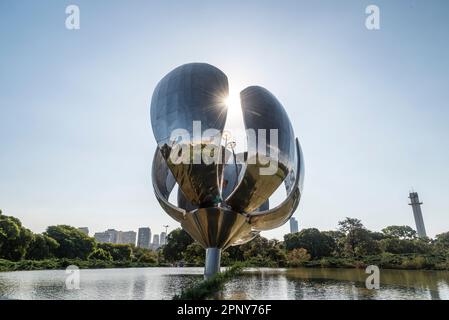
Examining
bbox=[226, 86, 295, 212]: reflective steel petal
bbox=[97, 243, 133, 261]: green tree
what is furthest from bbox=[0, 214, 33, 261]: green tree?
bbox=[226, 86, 295, 212]: reflective steel petal

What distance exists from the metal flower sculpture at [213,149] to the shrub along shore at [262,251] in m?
19.3

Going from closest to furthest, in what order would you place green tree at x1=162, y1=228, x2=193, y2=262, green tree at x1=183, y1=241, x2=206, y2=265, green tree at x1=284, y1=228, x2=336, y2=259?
1. green tree at x1=183, y1=241, x2=206, y2=265
2. green tree at x1=284, y1=228, x2=336, y2=259
3. green tree at x1=162, y1=228, x2=193, y2=262

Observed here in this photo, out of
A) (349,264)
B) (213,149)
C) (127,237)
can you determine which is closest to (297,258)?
(349,264)

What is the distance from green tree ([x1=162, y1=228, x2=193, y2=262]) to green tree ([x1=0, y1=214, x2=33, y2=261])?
1621 centimetres

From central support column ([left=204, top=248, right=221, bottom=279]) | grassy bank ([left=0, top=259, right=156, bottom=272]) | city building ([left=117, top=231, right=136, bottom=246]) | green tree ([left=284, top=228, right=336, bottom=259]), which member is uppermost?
city building ([left=117, top=231, right=136, bottom=246])

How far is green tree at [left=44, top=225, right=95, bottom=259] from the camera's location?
40.5 metres

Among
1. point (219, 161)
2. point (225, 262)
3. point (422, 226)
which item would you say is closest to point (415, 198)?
point (422, 226)

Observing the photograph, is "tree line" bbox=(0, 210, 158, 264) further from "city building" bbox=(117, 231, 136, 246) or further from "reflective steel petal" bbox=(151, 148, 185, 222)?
"city building" bbox=(117, 231, 136, 246)

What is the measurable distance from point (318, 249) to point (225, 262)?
12044mm

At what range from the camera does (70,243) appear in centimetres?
4122

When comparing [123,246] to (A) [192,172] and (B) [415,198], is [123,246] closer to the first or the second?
(A) [192,172]

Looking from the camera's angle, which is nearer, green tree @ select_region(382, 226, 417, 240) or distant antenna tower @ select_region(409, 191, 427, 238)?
green tree @ select_region(382, 226, 417, 240)

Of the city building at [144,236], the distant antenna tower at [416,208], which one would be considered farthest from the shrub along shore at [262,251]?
the city building at [144,236]

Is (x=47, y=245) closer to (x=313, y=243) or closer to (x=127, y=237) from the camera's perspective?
(x=313, y=243)
